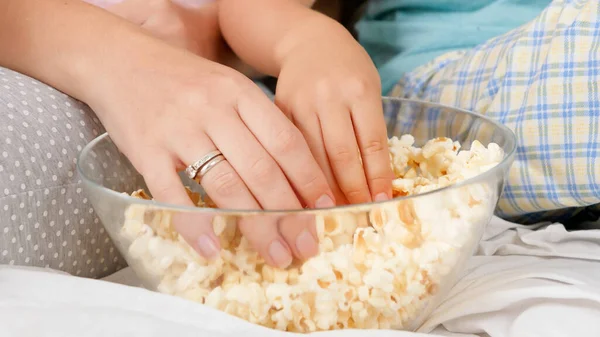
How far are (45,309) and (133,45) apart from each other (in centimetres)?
25

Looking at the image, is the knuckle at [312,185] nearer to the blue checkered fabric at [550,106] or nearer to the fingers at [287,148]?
the fingers at [287,148]

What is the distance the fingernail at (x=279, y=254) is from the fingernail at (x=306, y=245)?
10mm

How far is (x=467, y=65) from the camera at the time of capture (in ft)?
2.84

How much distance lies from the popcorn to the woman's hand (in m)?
0.01

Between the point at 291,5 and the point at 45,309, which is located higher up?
the point at 291,5

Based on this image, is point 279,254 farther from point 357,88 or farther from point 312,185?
point 357,88

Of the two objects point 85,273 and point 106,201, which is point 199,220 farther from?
point 85,273

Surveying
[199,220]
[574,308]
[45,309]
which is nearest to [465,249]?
[574,308]

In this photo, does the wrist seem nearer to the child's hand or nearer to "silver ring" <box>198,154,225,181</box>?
the child's hand

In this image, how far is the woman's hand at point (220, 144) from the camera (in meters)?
0.54

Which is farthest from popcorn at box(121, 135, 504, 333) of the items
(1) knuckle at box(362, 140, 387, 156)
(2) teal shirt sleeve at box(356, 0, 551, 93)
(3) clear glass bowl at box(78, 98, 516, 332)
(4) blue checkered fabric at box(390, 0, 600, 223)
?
(2) teal shirt sleeve at box(356, 0, 551, 93)

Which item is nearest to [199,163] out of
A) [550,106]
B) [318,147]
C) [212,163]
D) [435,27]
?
[212,163]

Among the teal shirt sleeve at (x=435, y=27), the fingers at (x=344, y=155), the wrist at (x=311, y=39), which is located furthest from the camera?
the teal shirt sleeve at (x=435, y=27)

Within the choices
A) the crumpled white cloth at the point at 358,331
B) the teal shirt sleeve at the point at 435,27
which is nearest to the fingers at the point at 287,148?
the crumpled white cloth at the point at 358,331
